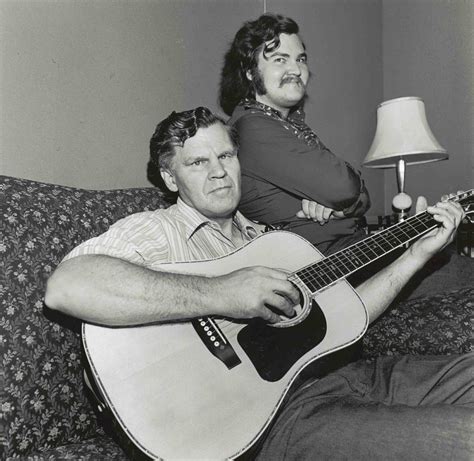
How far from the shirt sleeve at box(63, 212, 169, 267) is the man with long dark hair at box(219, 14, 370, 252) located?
450mm

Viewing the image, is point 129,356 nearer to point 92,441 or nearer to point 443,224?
point 92,441

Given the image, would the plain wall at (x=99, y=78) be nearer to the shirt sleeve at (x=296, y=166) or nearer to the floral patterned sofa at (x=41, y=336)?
the floral patterned sofa at (x=41, y=336)

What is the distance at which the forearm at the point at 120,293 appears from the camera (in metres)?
1.00

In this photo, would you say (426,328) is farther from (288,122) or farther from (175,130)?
(175,130)

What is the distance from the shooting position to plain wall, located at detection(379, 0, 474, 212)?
332cm

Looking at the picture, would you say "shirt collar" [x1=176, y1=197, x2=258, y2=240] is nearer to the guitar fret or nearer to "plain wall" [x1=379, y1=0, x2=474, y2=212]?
the guitar fret

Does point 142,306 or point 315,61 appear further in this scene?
point 315,61

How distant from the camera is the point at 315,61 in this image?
2.88 meters

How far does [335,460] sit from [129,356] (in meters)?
0.46

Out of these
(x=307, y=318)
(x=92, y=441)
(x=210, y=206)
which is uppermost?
(x=210, y=206)

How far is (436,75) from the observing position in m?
3.49

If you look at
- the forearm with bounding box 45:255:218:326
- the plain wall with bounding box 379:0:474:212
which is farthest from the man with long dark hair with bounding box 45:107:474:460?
the plain wall with bounding box 379:0:474:212

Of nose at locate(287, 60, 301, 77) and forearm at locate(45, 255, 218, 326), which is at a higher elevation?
nose at locate(287, 60, 301, 77)

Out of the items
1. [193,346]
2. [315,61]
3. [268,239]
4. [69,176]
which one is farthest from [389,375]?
[315,61]
